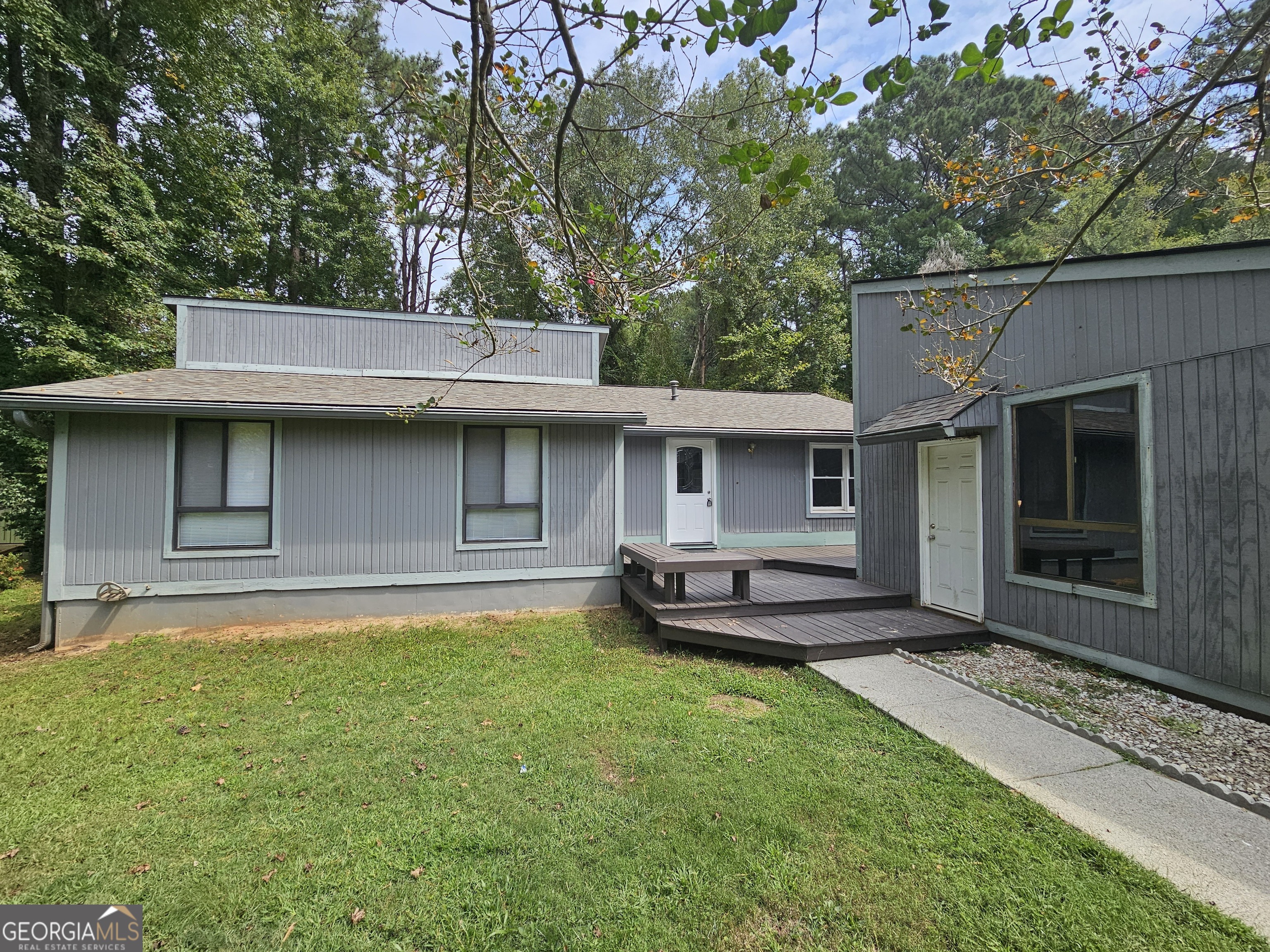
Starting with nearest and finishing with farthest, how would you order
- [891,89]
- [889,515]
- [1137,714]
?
1. [891,89]
2. [1137,714]
3. [889,515]

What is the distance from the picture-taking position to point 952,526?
6.18 metres

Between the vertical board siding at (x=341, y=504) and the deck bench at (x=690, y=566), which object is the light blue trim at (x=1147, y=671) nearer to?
the deck bench at (x=690, y=566)

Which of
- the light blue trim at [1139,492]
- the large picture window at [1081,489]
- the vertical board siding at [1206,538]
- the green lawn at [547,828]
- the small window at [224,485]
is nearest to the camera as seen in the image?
the green lawn at [547,828]

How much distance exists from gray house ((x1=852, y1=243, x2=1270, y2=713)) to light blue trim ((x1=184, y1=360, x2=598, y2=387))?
17.0 feet

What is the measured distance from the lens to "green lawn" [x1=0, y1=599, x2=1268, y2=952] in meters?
2.12

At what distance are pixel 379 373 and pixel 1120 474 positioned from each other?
30.5 ft

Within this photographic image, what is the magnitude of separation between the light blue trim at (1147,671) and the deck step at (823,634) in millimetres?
350

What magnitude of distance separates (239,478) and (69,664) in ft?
7.99

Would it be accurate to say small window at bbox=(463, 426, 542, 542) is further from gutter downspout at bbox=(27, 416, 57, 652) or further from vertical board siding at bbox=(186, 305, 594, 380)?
gutter downspout at bbox=(27, 416, 57, 652)

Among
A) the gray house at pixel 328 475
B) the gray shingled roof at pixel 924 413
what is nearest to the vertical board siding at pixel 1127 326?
the gray shingled roof at pixel 924 413

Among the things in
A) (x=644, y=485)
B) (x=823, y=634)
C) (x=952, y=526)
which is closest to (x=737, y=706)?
(x=823, y=634)

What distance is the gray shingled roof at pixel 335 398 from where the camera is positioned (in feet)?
19.5

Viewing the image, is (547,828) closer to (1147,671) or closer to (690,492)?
(1147,671)

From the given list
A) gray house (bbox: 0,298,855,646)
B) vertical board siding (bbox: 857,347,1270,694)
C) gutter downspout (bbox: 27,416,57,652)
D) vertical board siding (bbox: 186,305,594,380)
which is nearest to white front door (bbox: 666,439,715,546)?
gray house (bbox: 0,298,855,646)
